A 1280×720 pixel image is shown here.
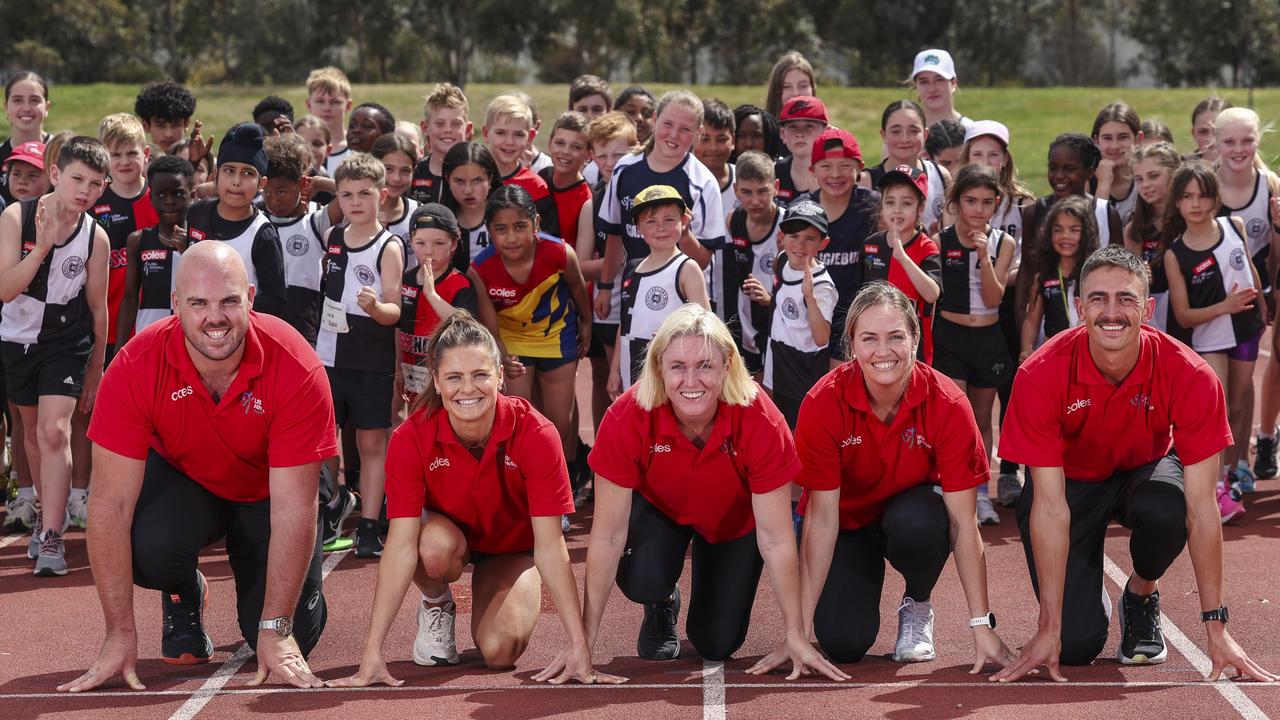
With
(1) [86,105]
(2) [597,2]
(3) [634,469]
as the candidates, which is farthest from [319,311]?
(2) [597,2]

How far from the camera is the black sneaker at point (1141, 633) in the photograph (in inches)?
222

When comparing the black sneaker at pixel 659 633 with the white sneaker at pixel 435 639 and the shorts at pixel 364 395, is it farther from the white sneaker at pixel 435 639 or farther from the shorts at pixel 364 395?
the shorts at pixel 364 395

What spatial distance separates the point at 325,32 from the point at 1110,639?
34.1m

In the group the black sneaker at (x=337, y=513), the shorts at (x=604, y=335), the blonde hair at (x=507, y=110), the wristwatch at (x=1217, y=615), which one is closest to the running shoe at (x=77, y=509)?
the black sneaker at (x=337, y=513)

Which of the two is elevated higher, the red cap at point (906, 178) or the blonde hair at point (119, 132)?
the blonde hair at point (119, 132)

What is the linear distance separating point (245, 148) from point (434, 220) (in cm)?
115

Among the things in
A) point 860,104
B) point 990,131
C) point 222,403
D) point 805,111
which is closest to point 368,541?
point 222,403

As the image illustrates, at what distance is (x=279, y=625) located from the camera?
541 centimetres

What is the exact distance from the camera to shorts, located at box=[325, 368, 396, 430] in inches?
301

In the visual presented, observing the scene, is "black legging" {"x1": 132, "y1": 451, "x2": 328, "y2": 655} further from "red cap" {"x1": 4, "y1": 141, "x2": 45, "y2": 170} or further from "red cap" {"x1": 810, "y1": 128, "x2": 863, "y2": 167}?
"red cap" {"x1": 810, "y1": 128, "x2": 863, "y2": 167}

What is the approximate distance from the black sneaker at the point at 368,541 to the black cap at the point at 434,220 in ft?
5.06

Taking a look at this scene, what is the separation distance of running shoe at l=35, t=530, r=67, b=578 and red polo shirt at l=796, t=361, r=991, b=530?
375 cm

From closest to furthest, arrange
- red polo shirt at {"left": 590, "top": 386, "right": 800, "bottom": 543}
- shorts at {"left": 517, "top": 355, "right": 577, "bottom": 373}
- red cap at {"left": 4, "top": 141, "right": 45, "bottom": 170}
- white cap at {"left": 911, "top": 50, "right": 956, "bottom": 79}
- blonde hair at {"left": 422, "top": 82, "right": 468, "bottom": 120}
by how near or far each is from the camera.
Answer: red polo shirt at {"left": 590, "top": 386, "right": 800, "bottom": 543}
shorts at {"left": 517, "top": 355, "right": 577, "bottom": 373}
red cap at {"left": 4, "top": 141, "right": 45, "bottom": 170}
blonde hair at {"left": 422, "top": 82, "right": 468, "bottom": 120}
white cap at {"left": 911, "top": 50, "right": 956, "bottom": 79}

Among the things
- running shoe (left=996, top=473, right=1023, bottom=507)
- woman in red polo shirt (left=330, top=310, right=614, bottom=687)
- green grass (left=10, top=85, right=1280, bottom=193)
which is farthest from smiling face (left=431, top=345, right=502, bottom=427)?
green grass (left=10, top=85, right=1280, bottom=193)
